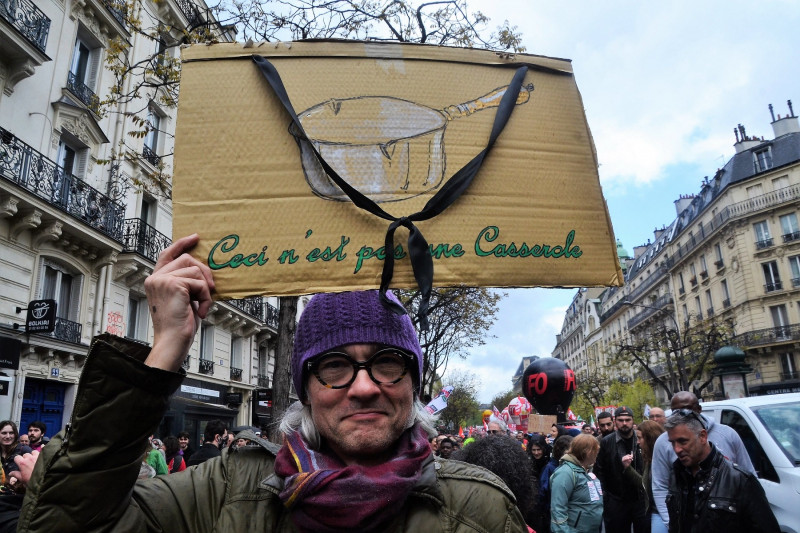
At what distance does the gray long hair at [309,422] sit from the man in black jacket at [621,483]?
238 inches

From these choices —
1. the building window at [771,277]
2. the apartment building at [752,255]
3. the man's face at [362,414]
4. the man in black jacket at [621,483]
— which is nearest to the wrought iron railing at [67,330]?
the man in black jacket at [621,483]

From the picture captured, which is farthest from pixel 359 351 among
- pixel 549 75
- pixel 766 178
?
pixel 766 178

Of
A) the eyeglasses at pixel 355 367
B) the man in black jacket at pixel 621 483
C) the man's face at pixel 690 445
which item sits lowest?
the man in black jacket at pixel 621 483

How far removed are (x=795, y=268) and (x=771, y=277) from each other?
168 centimetres

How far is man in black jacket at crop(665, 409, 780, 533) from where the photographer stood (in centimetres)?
399

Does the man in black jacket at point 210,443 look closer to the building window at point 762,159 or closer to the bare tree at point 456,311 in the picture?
the bare tree at point 456,311

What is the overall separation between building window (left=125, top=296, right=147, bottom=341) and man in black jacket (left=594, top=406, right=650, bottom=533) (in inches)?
601

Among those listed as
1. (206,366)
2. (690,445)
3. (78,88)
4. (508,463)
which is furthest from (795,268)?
(508,463)

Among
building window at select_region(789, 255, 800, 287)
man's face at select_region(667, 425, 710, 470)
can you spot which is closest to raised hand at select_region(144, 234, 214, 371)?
man's face at select_region(667, 425, 710, 470)

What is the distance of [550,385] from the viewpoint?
11258mm

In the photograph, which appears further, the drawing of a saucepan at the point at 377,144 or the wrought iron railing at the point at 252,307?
the wrought iron railing at the point at 252,307

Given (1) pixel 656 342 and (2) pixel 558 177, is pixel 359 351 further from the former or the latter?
(1) pixel 656 342

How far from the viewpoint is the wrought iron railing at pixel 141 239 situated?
17297 mm

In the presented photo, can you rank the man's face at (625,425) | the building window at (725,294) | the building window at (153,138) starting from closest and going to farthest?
the man's face at (625,425), the building window at (153,138), the building window at (725,294)
